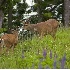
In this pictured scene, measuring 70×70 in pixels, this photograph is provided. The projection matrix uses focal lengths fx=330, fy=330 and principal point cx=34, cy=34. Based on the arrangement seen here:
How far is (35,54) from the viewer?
837 cm

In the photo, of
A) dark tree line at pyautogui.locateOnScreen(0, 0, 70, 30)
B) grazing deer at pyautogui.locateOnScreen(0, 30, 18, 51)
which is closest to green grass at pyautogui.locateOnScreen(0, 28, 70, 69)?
grazing deer at pyautogui.locateOnScreen(0, 30, 18, 51)

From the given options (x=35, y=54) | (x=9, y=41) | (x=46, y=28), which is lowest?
(x=35, y=54)

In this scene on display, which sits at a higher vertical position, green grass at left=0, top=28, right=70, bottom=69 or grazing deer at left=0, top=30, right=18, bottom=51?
grazing deer at left=0, top=30, right=18, bottom=51

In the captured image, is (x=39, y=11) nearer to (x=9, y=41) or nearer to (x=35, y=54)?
(x=9, y=41)

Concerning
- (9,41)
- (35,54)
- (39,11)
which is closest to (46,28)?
(9,41)

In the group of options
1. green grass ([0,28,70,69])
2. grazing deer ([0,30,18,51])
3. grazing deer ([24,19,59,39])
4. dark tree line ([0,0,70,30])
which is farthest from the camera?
dark tree line ([0,0,70,30])

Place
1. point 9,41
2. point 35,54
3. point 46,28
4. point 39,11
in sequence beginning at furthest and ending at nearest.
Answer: point 39,11, point 46,28, point 9,41, point 35,54

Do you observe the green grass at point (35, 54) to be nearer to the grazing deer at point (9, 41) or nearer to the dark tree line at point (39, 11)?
the grazing deer at point (9, 41)

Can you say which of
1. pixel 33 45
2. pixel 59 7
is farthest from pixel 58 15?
pixel 33 45

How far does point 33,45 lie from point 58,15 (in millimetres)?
20303

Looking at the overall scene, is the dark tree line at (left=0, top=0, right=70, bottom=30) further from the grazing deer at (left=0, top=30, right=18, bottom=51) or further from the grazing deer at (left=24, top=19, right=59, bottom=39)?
the grazing deer at (left=0, top=30, right=18, bottom=51)

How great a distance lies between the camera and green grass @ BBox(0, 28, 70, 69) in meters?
7.07

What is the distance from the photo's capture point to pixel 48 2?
1102 inches

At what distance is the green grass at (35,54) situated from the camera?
7.07m
